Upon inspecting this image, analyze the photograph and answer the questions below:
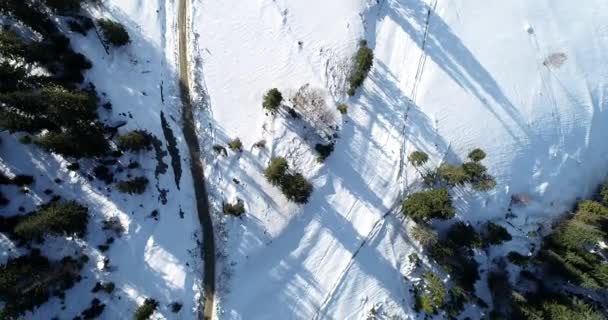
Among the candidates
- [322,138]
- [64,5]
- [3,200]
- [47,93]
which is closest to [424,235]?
[322,138]

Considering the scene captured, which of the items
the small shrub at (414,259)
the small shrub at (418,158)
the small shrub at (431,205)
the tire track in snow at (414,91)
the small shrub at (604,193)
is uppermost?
the tire track in snow at (414,91)

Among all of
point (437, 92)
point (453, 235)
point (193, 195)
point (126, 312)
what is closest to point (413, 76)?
point (437, 92)

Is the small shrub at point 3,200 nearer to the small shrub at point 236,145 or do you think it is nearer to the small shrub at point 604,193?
the small shrub at point 236,145

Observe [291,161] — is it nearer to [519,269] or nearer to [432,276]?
[432,276]

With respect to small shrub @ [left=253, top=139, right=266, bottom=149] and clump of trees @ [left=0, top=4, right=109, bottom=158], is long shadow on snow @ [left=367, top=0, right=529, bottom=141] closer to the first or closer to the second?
small shrub @ [left=253, top=139, right=266, bottom=149]

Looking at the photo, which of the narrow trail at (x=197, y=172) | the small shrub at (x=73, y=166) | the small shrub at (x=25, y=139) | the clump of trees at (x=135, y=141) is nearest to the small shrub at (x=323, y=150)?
the narrow trail at (x=197, y=172)

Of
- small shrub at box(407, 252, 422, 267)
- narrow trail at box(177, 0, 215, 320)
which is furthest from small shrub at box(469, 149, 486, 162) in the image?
narrow trail at box(177, 0, 215, 320)
